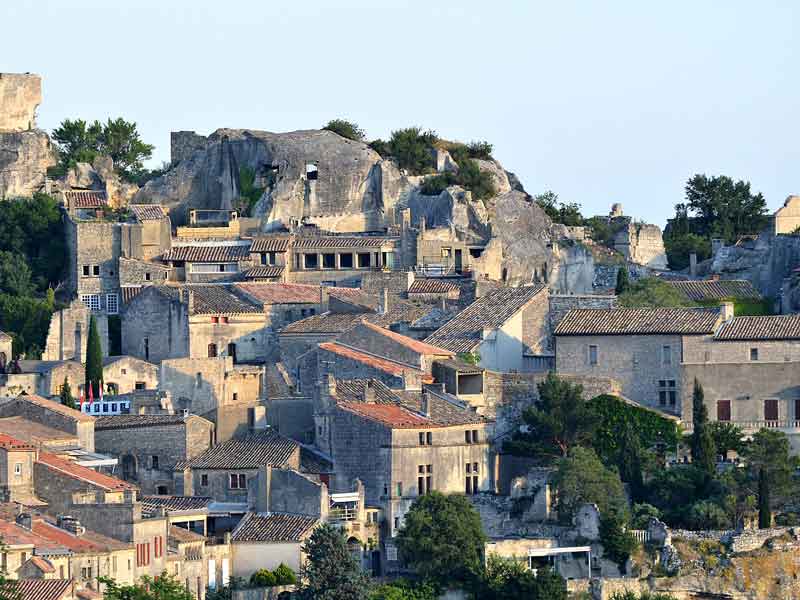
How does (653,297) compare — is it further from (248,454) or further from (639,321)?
(248,454)

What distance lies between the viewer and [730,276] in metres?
93.0

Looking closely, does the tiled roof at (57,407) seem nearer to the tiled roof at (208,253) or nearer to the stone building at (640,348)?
the stone building at (640,348)

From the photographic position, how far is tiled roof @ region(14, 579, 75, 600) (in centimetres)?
6134

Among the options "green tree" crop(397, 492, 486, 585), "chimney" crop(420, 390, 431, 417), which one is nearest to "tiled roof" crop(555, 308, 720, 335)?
"chimney" crop(420, 390, 431, 417)

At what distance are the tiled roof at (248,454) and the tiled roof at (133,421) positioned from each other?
1.16 metres

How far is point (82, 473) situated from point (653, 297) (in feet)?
73.1

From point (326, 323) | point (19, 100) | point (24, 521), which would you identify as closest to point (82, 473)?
point (24, 521)

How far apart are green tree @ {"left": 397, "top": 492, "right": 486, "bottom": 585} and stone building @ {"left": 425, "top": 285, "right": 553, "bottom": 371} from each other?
1016 cm

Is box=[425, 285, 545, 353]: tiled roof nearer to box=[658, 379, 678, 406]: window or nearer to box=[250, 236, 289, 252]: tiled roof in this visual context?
box=[658, 379, 678, 406]: window

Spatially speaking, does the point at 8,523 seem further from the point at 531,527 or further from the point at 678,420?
the point at 678,420

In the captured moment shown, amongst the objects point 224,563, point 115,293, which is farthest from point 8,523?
point 115,293

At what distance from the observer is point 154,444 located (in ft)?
Answer: 241

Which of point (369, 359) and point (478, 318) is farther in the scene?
point (478, 318)

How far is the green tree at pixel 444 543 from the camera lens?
68.8 metres
